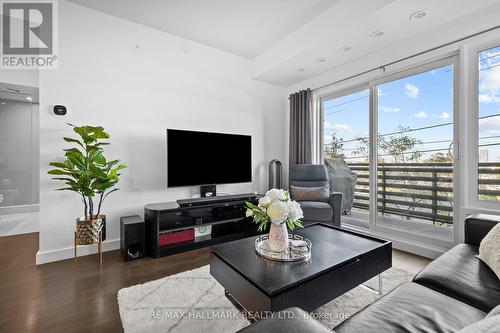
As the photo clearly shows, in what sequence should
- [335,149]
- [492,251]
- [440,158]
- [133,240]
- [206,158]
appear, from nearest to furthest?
[492,251] < [133,240] < [440,158] < [206,158] < [335,149]

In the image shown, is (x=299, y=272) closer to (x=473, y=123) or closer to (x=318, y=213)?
(x=318, y=213)

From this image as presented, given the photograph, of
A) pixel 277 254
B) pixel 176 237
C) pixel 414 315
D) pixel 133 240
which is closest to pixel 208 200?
pixel 176 237

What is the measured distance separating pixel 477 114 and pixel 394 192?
119 cm

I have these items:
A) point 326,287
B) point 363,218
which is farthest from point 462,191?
point 326,287

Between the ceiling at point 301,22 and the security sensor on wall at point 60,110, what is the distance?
47.2 inches

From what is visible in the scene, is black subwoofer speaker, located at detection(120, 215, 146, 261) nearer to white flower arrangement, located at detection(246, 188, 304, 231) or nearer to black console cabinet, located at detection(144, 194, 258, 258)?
black console cabinet, located at detection(144, 194, 258, 258)

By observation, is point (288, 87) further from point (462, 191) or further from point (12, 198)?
point (12, 198)

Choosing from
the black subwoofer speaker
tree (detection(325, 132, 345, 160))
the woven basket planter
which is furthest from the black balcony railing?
the woven basket planter

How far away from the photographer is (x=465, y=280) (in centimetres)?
120

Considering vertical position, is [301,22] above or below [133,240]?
above

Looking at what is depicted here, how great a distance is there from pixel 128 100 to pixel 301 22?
7.92ft

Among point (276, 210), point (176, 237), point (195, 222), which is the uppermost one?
point (276, 210)

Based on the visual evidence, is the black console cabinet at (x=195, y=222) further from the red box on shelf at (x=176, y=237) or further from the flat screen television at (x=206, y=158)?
the flat screen television at (x=206, y=158)

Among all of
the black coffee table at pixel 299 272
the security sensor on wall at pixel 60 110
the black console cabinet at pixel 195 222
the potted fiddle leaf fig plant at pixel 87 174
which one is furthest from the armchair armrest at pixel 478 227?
the security sensor on wall at pixel 60 110
